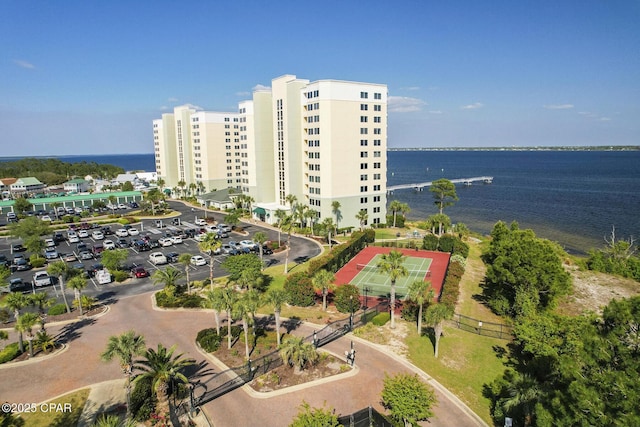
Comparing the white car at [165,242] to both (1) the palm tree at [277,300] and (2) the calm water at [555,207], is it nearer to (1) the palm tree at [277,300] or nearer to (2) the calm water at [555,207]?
(1) the palm tree at [277,300]

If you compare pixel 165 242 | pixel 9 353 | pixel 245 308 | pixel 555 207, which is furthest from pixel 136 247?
pixel 555 207

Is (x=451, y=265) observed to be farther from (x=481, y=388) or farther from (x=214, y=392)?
(x=214, y=392)

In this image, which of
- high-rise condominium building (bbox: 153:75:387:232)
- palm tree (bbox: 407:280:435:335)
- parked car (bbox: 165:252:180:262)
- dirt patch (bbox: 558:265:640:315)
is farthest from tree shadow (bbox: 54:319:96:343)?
dirt patch (bbox: 558:265:640:315)

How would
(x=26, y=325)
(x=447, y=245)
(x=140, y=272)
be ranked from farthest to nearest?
(x=447, y=245) → (x=140, y=272) → (x=26, y=325)

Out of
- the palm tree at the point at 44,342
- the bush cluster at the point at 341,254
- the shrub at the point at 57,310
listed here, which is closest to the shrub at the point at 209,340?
the palm tree at the point at 44,342

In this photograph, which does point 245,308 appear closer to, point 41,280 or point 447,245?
point 41,280
